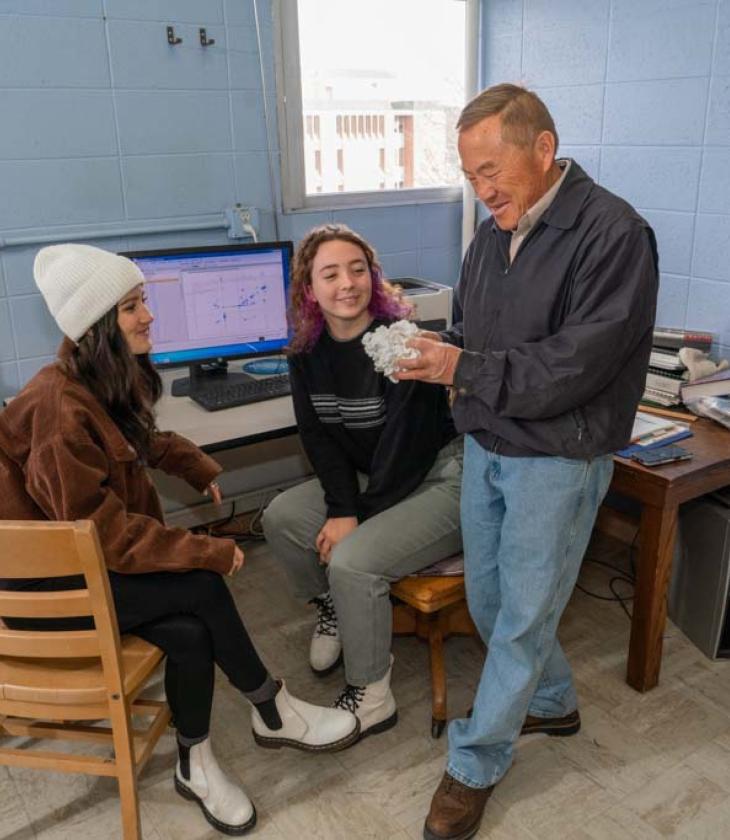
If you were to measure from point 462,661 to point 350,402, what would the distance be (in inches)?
32.9

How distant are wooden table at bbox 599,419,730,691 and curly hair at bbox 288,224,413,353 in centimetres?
72

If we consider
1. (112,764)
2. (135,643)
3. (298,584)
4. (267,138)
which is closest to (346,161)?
(267,138)

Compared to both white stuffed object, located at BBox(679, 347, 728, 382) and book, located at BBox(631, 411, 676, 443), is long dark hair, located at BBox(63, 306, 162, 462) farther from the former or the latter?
white stuffed object, located at BBox(679, 347, 728, 382)

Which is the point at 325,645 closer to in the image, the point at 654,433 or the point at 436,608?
the point at 436,608

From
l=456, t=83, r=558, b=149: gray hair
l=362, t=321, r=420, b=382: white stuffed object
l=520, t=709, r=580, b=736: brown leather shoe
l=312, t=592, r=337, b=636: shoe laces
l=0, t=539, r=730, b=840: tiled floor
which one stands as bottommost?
l=0, t=539, r=730, b=840: tiled floor

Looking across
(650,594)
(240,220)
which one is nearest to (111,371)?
(240,220)

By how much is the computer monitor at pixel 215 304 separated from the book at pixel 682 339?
1214 mm

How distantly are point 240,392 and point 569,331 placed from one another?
49.3 inches

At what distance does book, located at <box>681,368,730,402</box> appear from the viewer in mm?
2357

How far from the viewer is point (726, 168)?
8.03 ft

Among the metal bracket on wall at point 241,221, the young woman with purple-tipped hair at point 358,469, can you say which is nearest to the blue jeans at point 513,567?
the young woman with purple-tipped hair at point 358,469

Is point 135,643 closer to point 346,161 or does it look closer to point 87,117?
point 87,117

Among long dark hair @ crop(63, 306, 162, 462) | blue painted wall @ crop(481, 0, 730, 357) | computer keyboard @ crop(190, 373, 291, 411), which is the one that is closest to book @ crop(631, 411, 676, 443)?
blue painted wall @ crop(481, 0, 730, 357)

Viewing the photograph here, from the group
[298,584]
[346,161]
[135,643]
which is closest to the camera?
[135,643]
